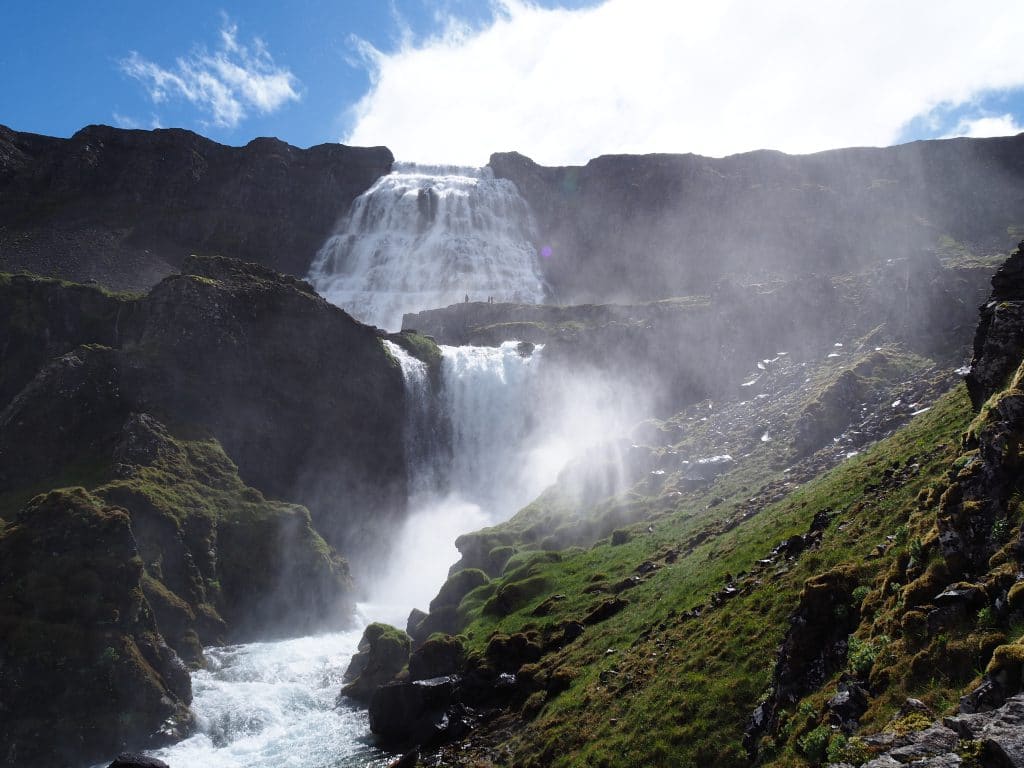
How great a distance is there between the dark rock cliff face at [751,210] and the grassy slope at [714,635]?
12060 cm

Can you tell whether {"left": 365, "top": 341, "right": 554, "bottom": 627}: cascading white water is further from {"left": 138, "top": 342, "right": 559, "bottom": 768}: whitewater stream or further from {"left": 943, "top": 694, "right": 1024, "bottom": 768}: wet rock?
{"left": 943, "top": 694, "right": 1024, "bottom": 768}: wet rock

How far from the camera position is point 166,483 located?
48906mm

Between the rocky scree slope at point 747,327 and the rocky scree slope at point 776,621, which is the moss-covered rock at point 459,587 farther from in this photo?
the rocky scree slope at point 747,327

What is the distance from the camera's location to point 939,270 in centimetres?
6712

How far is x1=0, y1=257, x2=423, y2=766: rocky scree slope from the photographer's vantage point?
3228 cm

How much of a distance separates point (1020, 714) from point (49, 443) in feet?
200

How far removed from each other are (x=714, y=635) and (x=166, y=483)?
45.1 meters

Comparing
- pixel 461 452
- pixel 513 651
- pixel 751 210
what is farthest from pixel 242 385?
pixel 751 210

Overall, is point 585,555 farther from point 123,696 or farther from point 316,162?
point 316,162

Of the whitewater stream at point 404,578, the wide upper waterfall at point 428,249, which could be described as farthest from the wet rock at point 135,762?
the wide upper waterfall at point 428,249

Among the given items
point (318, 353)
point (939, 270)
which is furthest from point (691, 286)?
point (318, 353)

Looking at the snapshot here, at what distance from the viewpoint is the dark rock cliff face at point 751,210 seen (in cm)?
13888

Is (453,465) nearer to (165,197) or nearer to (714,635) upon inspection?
(714,635)

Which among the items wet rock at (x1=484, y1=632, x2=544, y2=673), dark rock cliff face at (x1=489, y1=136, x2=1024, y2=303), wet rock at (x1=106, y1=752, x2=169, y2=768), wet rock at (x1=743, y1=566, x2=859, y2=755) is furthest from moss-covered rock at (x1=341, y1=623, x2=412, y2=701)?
dark rock cliff face at (x1=489, y1=136, x2=1024, y2=303)
